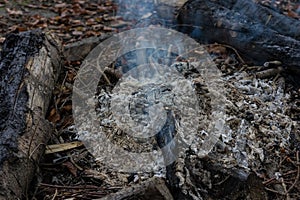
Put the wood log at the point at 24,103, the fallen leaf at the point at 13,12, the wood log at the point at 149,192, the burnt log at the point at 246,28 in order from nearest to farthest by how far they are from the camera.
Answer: the wood log at the point at 149,192, the wood log at the point at 24,103, the burnt log at the point at 246,28, the fallen leaf at the point at 13,12

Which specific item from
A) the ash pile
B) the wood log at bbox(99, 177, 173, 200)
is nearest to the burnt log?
the ash pile

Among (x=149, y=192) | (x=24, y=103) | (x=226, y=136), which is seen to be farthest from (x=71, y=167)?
(x=226, y=136)

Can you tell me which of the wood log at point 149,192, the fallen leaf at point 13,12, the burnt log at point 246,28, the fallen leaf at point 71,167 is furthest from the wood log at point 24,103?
the fallen leaf at point 13,12

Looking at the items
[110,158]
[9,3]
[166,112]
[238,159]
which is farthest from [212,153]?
[9,3]

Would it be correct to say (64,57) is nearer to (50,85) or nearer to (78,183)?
(50,85)

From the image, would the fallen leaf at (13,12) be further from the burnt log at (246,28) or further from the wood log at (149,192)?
the wood log at (149,192)

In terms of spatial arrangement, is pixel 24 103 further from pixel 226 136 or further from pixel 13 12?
pixel 13 12
